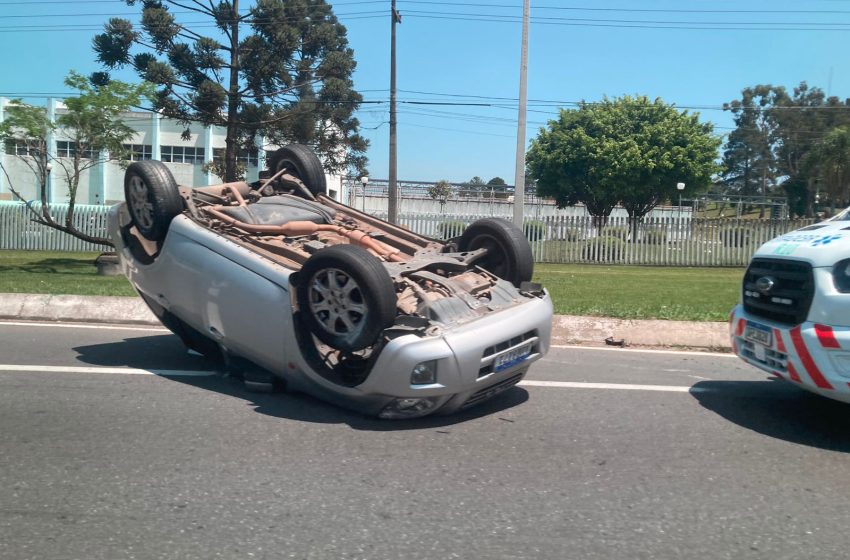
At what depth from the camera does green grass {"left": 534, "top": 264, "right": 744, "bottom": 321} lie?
10344 mm

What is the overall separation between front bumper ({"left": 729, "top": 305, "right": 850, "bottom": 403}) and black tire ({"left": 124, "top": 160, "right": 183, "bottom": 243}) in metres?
4.71

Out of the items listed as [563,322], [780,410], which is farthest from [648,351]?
[780,410]

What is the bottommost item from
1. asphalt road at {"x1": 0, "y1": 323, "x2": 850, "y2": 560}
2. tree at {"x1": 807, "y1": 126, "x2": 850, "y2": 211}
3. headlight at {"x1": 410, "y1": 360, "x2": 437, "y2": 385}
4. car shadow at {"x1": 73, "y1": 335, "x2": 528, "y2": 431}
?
asphalt road at {"x1": 0, "y1": 323, "x2": 850, "y2": 560}

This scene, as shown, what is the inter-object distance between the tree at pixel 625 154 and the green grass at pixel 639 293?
1723cm

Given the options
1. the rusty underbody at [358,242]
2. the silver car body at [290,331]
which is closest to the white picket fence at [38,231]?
the rusty underbody at [358,242]

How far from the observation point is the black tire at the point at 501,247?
656 centimetres

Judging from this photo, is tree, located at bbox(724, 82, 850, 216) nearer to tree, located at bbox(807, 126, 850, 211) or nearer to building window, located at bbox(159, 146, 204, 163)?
tree, located at bbox(807, 126, 850, 211)

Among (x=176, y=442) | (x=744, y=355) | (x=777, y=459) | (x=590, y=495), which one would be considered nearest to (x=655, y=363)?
(x=744, y=355)

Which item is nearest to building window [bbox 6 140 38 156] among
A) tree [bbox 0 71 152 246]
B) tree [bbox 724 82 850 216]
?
tree [bbox 0 71 152 246]

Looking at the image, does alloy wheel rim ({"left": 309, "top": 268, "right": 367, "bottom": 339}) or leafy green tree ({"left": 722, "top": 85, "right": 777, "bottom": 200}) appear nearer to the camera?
alloy wheel rim ({"left": 309, "top": 268, "right": 367, "bottom": 339})

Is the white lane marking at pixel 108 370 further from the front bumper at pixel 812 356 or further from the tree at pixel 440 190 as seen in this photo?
the tree at pixel 440 190

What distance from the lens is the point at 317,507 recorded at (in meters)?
4.09

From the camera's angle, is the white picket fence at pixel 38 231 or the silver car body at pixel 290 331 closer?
the silver car body at pixel 290 331

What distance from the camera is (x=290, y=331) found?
18.4ft
